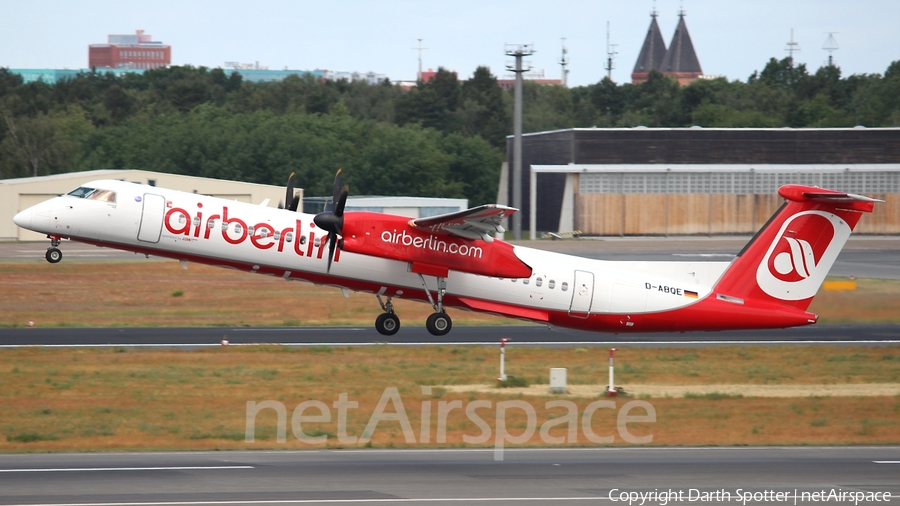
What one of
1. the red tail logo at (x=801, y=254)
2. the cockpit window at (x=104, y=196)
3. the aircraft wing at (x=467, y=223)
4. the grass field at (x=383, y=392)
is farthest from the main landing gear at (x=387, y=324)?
the red tail logo at (x=801, y=254)

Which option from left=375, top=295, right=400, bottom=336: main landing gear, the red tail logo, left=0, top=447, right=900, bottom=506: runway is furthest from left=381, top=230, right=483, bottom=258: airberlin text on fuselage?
the red tail logo

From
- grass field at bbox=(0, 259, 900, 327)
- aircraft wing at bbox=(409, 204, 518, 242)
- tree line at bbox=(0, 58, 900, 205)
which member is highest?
tree line at bbox=(0, 58, 900, 205)

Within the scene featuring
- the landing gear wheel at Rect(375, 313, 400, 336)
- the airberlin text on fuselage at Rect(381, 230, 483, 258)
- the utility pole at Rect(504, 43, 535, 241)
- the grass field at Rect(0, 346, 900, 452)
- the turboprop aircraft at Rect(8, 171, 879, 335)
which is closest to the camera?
the grass field at Rect(0, 346, 900, 452)

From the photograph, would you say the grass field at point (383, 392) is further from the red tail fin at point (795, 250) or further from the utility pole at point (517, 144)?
the utility pole at point (517, 144)

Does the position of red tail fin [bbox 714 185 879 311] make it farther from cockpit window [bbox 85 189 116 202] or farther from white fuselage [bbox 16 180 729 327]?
cockpit window [bbox 85 189 116 202]

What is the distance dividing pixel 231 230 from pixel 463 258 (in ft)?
19.2

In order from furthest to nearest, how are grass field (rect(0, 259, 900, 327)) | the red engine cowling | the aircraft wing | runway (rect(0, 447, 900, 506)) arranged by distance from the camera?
1. grass field (rect(0, 259, 900, 327))
2. the red engine cowling
3. the aircraft wing
4. runway (rect(0, 447, 900, 506))

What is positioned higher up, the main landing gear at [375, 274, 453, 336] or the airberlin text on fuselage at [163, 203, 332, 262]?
the airberlin text on fuselage at [163, 203, 332, 262]

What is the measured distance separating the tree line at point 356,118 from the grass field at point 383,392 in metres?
52.5

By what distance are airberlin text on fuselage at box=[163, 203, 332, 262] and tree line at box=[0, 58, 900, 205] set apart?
58.8 metres

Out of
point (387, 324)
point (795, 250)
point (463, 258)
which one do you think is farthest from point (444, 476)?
point (795, 250)

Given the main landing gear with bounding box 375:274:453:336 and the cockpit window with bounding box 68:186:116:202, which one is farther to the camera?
the main landing gear with bounding box 375:274:453:336

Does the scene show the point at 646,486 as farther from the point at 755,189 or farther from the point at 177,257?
the point at 755,189

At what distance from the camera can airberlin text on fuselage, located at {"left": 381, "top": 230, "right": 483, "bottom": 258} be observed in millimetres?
24141
